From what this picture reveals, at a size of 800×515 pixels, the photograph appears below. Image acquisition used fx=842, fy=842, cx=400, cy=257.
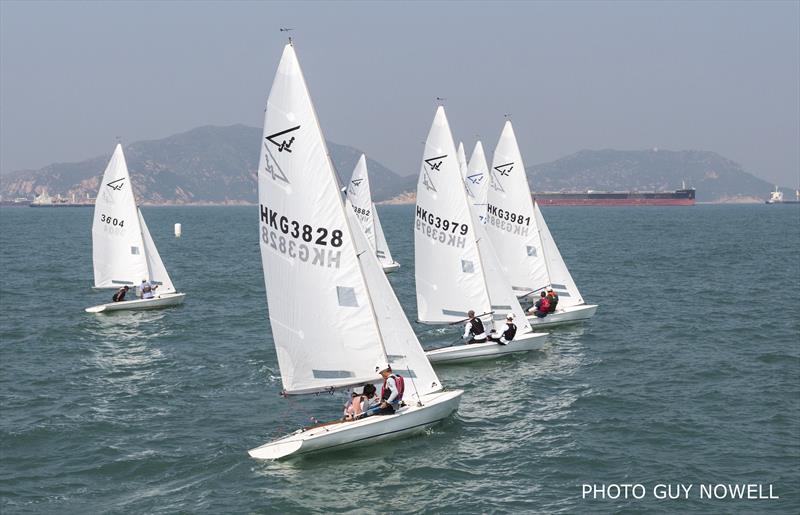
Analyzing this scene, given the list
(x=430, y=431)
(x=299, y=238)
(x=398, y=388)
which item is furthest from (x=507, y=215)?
(x=299, y=238)

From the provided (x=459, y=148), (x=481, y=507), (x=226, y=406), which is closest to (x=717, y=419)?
(x=481, y=507)

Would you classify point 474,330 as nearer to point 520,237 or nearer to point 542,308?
point 542,308

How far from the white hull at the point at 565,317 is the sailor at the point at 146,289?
64.2ft

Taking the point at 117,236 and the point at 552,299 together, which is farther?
the point at 117,236

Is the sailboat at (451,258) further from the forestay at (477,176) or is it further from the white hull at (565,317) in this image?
the forestay at (477,176)

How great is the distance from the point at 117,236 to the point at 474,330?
2250 cm

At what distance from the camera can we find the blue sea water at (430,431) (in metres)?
18.3

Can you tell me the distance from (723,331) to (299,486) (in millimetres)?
24777

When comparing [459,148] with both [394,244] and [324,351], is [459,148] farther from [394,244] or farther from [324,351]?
[324,351]

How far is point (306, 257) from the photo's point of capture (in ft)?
66.9

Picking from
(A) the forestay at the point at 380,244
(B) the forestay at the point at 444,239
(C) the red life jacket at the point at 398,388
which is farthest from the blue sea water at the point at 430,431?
(A) the forestay at the point at 380,244

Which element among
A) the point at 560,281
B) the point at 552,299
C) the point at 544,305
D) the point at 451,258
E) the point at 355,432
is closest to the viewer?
the point at 355,432

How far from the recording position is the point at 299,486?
18578 mm

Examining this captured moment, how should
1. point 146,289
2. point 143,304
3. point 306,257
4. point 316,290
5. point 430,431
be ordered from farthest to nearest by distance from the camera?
point 146,289 → point 143,304 → point 430,431 → point 316,290 → point 306,257
